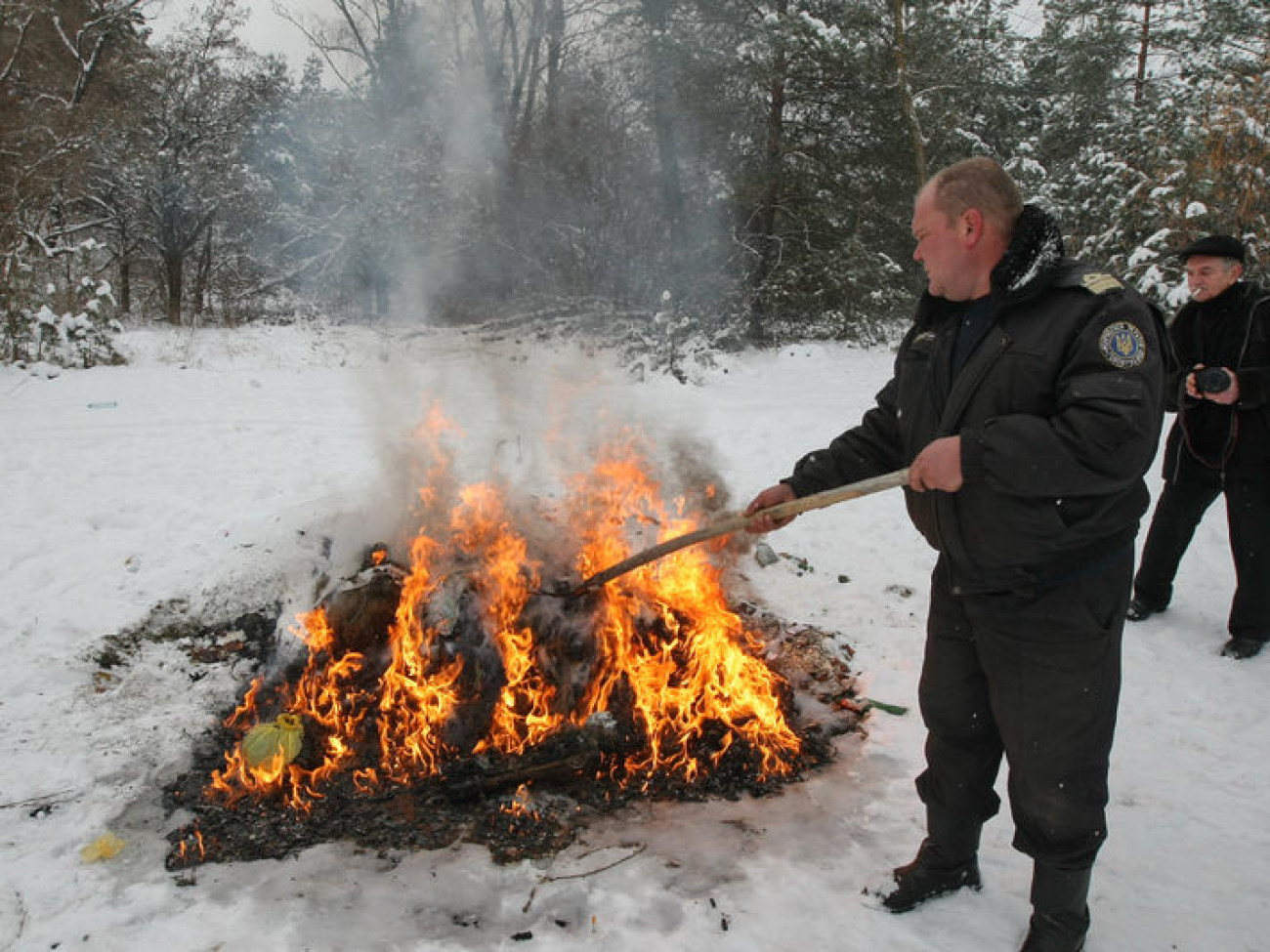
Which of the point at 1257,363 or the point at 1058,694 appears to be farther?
the point at 1257,363

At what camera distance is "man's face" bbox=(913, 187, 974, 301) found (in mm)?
2275

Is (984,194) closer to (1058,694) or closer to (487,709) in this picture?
(1058,694)

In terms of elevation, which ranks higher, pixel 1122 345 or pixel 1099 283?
pixel 1099 283

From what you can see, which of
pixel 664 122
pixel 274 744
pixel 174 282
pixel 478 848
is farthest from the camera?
pixel 174 282

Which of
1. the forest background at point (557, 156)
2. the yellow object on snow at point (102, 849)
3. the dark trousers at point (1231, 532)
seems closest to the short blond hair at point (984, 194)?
the dark trousers at point (1231, 532)

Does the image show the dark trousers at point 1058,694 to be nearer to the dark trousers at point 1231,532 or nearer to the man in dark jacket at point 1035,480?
the man in dark jacket at point 1035,480

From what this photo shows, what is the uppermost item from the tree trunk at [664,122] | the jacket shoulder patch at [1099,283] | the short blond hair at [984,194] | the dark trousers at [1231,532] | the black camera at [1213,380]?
the tree trunk at [664,122]

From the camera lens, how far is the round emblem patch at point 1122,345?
79.2 inches

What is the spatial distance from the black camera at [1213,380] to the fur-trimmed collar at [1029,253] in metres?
2.59

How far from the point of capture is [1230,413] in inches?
168

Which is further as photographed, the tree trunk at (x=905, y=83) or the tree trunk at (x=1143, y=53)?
the tree trunk at (x=1143, y=53)

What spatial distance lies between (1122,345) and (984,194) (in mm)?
567

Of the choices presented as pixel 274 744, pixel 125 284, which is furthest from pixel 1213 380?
pixel 125 284

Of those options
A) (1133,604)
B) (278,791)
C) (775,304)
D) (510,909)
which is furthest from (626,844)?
(775,304)
